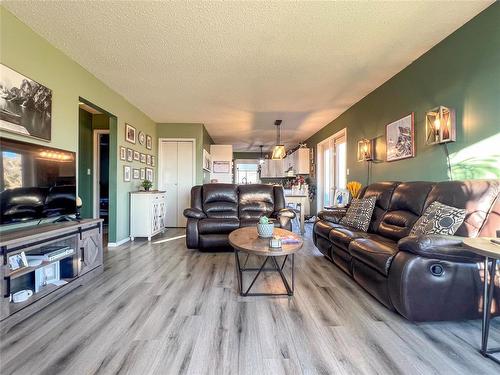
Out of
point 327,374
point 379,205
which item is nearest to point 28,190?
point 327,374

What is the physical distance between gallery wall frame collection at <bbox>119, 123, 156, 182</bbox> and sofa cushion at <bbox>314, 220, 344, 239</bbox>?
340cm

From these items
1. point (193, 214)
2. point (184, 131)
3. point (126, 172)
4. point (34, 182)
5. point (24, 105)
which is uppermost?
point (184, 131)

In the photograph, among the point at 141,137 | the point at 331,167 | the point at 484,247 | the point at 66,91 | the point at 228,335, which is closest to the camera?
the point at 484,247

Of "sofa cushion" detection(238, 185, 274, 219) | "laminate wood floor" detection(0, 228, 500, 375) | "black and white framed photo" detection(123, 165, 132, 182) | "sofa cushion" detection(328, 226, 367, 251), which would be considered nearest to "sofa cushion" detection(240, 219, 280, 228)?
"sofa cushion" detection(238, 185, 274, 219)

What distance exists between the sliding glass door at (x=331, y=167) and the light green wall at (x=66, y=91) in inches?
169

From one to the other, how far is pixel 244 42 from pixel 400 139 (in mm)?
2383

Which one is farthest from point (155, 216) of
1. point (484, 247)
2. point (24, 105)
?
point (484, 247)

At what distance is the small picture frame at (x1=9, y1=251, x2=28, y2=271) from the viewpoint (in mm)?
1758

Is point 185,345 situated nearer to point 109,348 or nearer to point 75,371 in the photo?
point 109,348

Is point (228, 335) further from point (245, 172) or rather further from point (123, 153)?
point (245, 172)

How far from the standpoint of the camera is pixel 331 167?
6.06 meters

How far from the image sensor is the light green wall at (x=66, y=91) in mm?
2113

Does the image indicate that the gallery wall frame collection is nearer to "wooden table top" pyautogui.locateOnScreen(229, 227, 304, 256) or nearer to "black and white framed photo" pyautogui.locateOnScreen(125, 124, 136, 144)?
"black and white framed photo" pyautogui.locateOnScreen(125, 124, 136, 144)

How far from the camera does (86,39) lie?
96.7 inches
